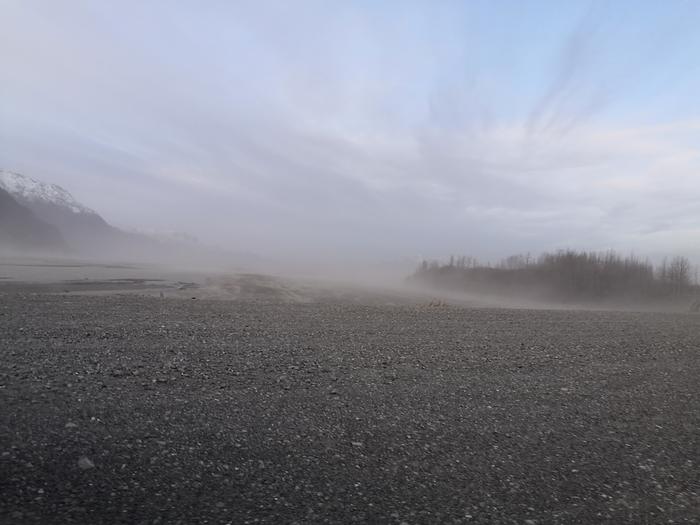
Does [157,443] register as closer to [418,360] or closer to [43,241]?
[418,360]

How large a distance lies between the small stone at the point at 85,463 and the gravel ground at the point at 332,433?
0.02 metres

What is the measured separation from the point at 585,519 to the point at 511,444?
4.83 feet

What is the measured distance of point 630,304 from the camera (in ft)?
176

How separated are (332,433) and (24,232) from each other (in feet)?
680

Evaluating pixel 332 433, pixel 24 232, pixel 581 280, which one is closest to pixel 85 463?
pixel 332 433

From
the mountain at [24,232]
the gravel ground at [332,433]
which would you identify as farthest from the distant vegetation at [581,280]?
the mountain at [24,232]

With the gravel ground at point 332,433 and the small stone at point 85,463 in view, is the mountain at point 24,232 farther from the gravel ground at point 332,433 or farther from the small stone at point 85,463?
the small stone at point 85,463

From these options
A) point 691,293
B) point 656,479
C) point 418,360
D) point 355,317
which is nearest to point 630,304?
point 691,293

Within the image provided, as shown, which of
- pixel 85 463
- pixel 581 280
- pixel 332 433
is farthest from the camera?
pixel 581 280

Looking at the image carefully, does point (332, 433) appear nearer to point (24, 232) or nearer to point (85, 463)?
point (85, 463)

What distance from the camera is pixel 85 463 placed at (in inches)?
160

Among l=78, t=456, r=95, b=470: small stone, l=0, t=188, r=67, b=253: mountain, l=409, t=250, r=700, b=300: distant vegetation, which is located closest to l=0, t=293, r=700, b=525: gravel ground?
l=78, t=456, r=95, b=470: small stone

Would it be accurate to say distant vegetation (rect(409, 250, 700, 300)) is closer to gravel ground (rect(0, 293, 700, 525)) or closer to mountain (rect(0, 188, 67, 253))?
gravel ground (rect(0, 293, 700, 525))

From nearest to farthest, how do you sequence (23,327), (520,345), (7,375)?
(7,375)
(23,327)
(520,345)
